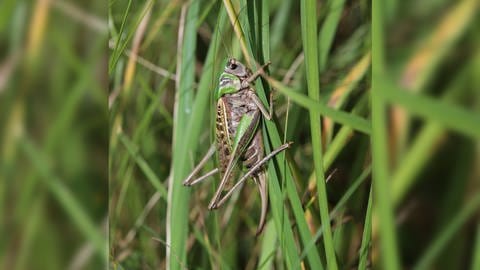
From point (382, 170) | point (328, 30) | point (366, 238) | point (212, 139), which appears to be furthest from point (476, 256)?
point (212, 139)

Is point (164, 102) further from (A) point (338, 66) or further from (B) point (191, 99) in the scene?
(A) point (338, 66)

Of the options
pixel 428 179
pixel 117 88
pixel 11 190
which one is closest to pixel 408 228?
pixel 428 179

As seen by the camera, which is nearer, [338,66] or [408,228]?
[408,228]

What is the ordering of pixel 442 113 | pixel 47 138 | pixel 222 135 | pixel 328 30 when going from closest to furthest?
pixel 442 113 → pixel 47 138 → pixel 328 30 → pixel 222 135

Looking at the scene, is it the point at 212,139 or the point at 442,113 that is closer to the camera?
the point at 442,113

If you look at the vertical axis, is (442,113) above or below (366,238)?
above

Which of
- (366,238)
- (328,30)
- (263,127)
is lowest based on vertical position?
(366,238)

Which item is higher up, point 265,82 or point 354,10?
point 354,10

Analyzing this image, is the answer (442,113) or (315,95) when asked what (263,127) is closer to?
(315,95)

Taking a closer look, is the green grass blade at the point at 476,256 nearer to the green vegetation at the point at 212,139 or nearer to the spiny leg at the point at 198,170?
the green vegetation at the point at 212,139
